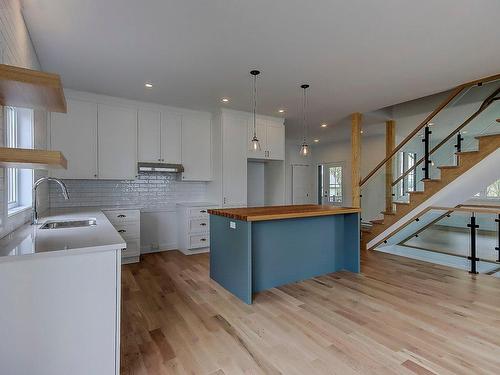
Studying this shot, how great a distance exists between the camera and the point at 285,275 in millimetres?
3443

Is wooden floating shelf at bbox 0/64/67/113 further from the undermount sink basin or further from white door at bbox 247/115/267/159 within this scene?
white door at bbox 247/115/267/159

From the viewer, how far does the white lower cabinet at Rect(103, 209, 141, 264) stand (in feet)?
14.1

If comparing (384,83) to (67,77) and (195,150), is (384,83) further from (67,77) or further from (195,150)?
(67,77)

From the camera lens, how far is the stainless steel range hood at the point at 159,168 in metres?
4.64

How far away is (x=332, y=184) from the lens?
355 inches

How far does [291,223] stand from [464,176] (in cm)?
282

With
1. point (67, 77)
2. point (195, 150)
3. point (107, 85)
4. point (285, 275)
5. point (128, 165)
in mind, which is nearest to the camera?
point (285, 275)

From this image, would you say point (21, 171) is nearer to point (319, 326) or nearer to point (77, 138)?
point (77, 138)

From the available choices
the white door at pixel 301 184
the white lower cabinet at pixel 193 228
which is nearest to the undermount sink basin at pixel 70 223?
the white lower cabinet at pixel 193 228

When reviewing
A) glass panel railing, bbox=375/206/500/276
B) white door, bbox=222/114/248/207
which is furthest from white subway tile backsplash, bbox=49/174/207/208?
glass panel railing, bbox=375/206/500/276

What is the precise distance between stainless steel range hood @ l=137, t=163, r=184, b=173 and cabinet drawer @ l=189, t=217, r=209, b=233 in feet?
3.24

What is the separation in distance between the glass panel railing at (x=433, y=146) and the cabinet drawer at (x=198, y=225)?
10.2 feet

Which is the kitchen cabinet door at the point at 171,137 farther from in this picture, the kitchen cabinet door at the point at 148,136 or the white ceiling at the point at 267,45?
the white ceiling at the point at 267,45

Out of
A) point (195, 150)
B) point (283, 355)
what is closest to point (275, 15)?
point (283, 355)
